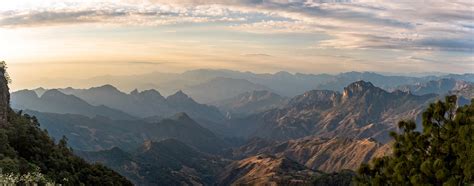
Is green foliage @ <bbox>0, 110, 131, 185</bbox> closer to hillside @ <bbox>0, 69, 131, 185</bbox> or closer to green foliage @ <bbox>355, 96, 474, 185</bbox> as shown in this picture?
hillside @ <bbox>0, 69, 131, 185</bbox>

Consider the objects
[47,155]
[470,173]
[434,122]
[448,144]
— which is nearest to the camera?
[470,173]

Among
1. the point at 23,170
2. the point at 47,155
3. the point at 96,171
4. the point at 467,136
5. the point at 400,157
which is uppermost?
the point at 467,136

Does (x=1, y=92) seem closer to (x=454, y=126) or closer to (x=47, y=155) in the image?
(x=47, y=155)

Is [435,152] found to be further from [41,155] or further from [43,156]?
[41,155]

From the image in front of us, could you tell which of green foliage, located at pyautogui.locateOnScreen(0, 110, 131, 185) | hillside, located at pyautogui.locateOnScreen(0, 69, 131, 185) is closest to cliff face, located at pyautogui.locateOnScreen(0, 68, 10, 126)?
hillside, located at pyautogui.locateOnScreen(0, 69, 131, 185)

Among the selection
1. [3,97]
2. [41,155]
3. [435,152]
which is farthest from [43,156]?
[435,152]

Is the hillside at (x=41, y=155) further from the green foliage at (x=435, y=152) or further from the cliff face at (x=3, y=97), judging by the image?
the green foliage at (x=435, y=152)

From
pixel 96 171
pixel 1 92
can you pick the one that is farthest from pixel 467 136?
pixel 1 92
